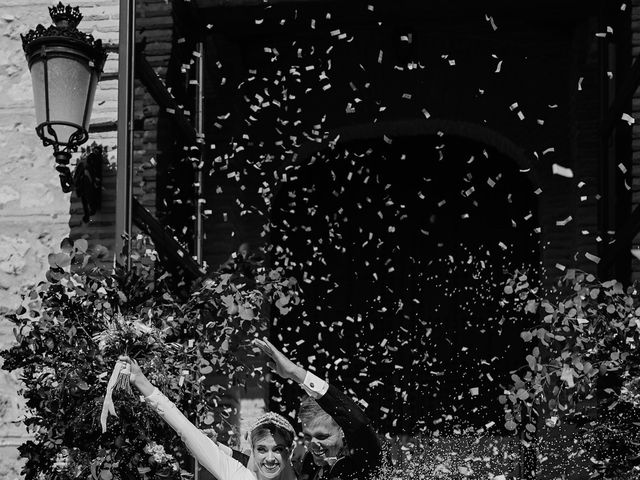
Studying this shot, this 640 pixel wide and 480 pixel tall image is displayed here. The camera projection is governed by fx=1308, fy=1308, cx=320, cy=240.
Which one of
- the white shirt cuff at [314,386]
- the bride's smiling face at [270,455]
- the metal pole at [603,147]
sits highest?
the metal pole at [603,147]

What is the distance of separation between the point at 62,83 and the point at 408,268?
3.03m

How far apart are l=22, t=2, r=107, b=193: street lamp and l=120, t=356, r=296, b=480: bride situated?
1.92m

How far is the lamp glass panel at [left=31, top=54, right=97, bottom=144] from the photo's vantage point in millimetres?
6297

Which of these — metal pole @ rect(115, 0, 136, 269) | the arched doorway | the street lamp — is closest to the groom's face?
metal pole @ rect(115, 0, 136, 269)

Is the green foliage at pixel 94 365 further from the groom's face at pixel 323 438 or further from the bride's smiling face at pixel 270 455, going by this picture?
the bride's smiling face at pixel 270 455

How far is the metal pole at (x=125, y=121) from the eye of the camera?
20.3ft

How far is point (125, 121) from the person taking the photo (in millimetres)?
6301

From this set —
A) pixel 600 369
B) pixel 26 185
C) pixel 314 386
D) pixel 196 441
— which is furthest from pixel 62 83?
pixel 600 369

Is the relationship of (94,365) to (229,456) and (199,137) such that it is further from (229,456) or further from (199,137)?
(199,137)

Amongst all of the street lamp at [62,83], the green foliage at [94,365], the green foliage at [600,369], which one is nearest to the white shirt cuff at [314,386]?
the green foliage at [94,365]

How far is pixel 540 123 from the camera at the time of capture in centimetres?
834

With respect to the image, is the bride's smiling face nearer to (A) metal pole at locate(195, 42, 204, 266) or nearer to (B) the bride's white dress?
(B) the bride's white dress

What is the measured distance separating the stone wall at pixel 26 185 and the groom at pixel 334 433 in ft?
7.57

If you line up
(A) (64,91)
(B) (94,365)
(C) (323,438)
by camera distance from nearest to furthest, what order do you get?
(C) (323,438), (B) (94,365), (A) (64,91)
